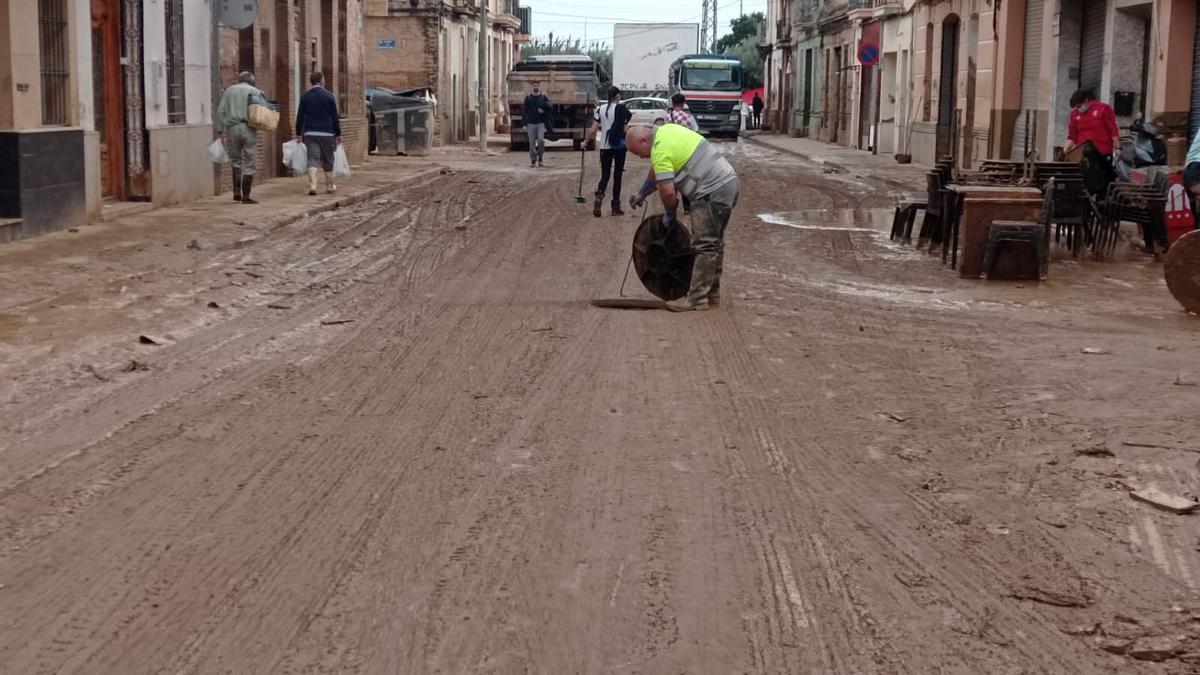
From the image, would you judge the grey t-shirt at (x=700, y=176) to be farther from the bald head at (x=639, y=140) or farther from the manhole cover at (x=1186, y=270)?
the manhole cover at (x=1186, y=270)

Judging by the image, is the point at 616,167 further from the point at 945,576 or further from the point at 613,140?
the point at 945,576

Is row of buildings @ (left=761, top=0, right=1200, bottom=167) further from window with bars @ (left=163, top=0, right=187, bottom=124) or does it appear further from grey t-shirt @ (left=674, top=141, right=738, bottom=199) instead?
window with bars @ (left=163, top=0, right=187, bottom=124)

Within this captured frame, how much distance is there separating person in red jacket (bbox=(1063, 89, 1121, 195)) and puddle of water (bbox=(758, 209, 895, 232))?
102 inches

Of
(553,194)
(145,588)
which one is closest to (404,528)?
(145,588)

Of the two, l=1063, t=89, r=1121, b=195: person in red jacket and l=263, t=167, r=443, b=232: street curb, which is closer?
l=1063, t=89, r=1121, b=195: person in red jacket

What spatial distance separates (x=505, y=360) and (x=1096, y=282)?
6735 millimetres

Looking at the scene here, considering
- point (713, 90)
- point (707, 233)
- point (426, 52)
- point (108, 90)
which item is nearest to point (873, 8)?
point (713, 90)

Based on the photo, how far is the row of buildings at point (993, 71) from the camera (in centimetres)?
1938

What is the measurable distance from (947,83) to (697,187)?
23657 mm

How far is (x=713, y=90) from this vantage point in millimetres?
50125

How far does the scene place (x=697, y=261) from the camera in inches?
442

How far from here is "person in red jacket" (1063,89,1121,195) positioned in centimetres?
1697

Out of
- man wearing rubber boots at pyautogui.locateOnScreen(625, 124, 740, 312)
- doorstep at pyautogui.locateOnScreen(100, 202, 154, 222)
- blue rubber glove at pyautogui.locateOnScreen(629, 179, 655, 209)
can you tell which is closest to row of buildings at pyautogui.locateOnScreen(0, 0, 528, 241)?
doorstep at pyautogui.locateOnScreen(100, 202, 154, 222)

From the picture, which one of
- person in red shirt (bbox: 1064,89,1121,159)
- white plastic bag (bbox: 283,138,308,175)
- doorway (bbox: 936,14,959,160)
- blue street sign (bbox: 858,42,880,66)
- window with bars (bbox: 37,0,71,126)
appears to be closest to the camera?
window with bars (bbox: 37,0,71,126)
